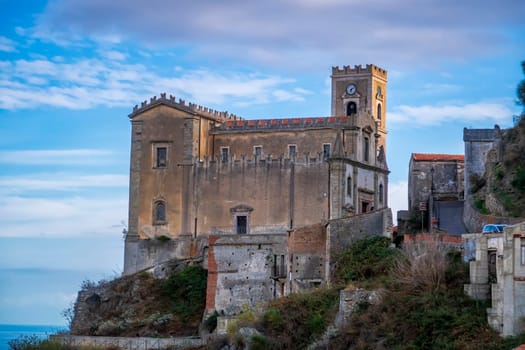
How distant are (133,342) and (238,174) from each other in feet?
31.7

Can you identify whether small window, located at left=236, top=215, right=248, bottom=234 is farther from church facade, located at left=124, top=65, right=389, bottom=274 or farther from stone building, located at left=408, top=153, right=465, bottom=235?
stone building, located at left=408, top=153, right=465, bottom=235

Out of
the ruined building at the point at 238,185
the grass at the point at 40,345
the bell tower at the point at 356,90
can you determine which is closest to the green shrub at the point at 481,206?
the ruined building at the point at 238,185

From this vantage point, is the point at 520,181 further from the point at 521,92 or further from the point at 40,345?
the point at 40,345

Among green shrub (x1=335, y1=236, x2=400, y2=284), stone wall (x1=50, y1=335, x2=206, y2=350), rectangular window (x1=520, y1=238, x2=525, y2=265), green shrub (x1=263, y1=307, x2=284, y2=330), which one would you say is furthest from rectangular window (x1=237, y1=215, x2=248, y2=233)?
rectangular window (x1=520, y1=238, x2=525, y2=265)

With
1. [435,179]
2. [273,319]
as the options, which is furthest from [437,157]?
[273,319]

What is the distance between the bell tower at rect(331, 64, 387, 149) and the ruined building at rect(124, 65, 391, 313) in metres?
9.75

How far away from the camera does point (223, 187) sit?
63.0 metres

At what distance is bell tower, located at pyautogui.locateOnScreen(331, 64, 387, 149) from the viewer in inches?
2987

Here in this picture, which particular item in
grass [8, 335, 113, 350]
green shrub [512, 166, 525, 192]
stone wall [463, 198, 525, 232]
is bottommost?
grass [8, 335, 113, 350]

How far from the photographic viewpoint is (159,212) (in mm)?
64188

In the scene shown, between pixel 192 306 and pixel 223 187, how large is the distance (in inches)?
227

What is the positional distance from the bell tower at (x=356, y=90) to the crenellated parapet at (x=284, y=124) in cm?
1127

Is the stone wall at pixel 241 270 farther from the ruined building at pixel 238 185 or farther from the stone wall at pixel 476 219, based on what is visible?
the stone wall at pixel 476 219

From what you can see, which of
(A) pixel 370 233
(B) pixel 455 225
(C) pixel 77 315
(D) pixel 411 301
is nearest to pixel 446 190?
(B) pixel 455 225
